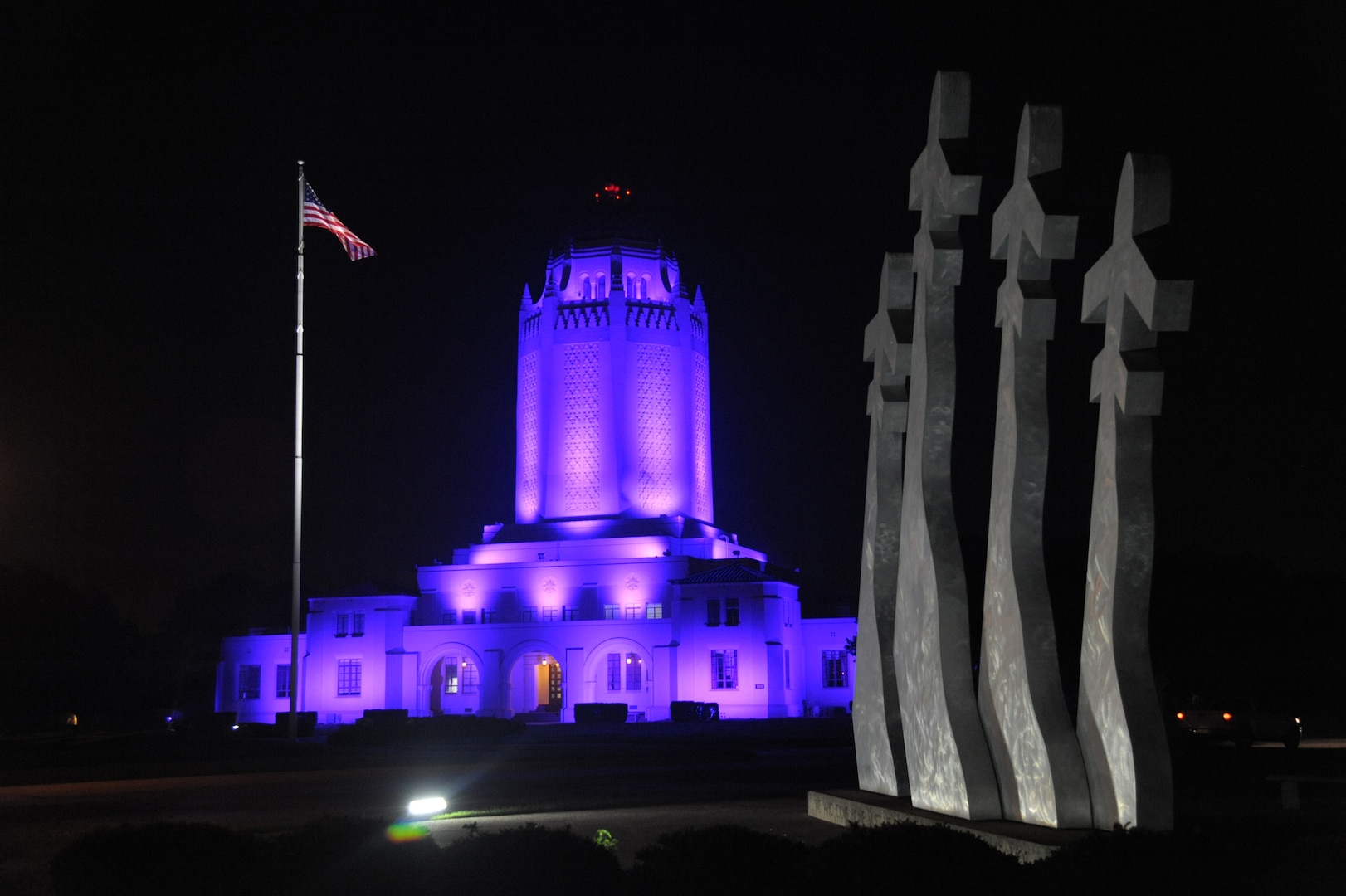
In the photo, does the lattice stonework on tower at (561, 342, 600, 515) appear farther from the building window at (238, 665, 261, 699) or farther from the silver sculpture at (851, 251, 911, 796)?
the silver sculpture at (851, 251, 911, 796)

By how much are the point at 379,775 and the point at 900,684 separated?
47.0 feet

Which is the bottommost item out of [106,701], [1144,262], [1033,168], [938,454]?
[106,701]

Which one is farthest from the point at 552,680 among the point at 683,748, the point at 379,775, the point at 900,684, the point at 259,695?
the point at 900,684

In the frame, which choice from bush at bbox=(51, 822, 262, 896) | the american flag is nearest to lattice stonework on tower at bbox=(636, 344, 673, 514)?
the american flag

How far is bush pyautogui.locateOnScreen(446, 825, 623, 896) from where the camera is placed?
29.5 ft

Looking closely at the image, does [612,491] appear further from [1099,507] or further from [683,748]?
[1099,507]

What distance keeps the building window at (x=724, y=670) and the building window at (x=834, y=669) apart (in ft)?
16.0

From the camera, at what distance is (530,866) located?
9.16m

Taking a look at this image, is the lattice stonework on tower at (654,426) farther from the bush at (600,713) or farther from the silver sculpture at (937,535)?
the silver sculpture at (937,535)

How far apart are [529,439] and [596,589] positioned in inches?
406

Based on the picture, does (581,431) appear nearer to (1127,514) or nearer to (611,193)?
(611,193)

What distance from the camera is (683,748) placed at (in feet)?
112

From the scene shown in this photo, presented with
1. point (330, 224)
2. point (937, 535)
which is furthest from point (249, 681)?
point (937, 535)

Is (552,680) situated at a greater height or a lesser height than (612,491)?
lesser
